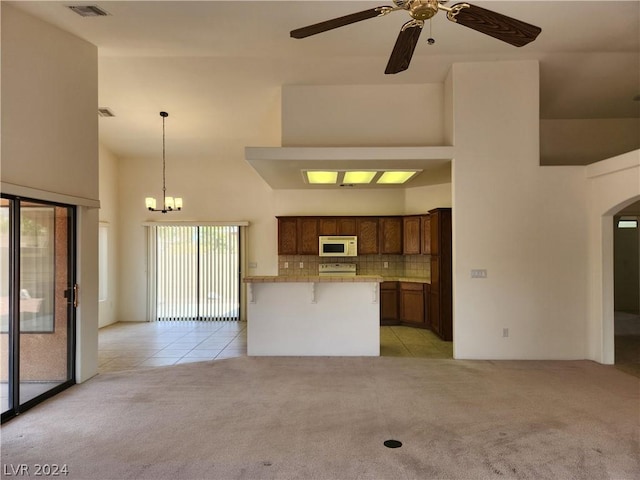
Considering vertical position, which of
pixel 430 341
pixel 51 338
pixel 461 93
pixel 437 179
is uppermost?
pixel 461 93

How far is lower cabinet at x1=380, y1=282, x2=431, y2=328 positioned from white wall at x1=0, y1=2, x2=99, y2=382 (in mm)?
5031

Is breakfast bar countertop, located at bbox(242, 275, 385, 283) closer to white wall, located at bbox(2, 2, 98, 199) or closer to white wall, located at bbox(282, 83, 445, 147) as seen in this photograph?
white wall, located at bbox(282, 83, 445, 147)

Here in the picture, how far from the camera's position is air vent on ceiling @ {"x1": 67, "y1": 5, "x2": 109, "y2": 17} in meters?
3.75

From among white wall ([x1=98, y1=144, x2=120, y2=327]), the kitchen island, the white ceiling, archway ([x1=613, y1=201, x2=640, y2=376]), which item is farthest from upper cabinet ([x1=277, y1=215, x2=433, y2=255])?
archway ([x1=613, y1=201, x2=640, y2=376])

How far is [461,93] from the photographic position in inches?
201

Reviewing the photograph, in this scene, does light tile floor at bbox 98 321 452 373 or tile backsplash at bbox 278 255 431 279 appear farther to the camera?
tile backsplash at bbox 278 255 431 279

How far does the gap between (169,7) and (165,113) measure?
2.81m

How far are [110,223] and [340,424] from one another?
6698 mm

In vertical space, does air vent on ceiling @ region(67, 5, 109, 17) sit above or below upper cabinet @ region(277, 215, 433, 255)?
above

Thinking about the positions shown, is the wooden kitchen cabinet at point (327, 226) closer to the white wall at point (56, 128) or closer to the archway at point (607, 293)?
the white wall at point (56, 128)

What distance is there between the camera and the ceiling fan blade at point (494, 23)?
2334 millimetres

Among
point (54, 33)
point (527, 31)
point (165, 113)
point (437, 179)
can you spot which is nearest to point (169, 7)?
point (54, 33)

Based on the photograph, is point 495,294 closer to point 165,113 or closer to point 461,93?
point 461,93

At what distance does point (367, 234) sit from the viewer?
7.73 meters
